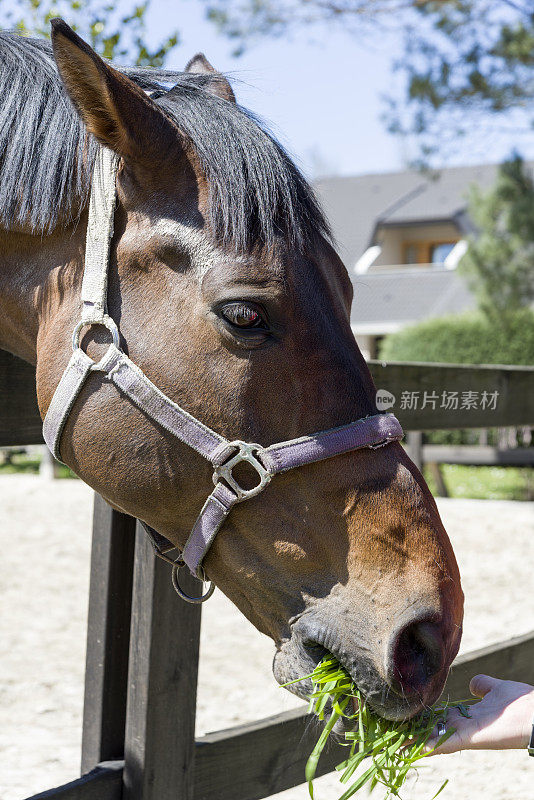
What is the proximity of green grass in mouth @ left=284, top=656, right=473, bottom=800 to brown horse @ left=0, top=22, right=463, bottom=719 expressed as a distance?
0.04 meters

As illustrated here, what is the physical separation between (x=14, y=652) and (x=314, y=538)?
3.80 meters

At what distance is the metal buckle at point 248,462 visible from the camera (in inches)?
58.1

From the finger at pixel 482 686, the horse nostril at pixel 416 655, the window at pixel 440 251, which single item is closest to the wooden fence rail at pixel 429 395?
the horse nostril at pixel 416 655

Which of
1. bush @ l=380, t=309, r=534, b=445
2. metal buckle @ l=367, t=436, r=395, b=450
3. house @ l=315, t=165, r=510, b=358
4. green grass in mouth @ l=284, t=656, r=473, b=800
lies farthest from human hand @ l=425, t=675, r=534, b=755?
house @ l=315, t=165, r=510, b=358

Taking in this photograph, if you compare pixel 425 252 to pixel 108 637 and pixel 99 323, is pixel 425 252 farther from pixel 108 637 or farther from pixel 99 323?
pixel 99 323

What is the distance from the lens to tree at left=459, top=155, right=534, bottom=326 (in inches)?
457

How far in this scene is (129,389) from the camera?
152 centimetres

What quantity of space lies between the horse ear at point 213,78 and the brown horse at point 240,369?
10.3 inches

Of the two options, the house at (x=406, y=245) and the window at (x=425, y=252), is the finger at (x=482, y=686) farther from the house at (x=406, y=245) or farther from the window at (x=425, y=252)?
the window at (x=425, y=252)

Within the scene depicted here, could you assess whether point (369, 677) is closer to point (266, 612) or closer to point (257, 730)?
point (266, 612)

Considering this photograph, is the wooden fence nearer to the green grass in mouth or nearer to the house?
the green grass in mouth

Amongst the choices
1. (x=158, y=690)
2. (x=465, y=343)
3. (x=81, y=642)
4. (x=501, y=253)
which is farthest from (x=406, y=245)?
(x=158, y=690)

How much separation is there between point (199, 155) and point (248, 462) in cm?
61

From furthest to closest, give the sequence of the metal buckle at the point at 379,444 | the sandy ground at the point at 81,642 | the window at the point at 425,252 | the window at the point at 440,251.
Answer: the window at the point at 425,252
the window at the point at 440,251
the sandy ground at the point at 81,642
the metal buckle at the point at 379,444
